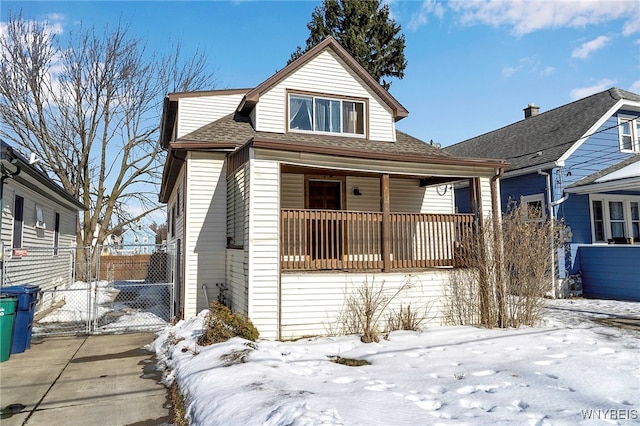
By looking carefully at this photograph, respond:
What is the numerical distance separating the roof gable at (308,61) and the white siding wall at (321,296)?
536cm

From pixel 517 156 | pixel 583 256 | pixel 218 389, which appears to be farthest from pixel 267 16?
pixel 583 256

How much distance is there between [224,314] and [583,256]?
11217 millimetres

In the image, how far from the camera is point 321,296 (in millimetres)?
7020

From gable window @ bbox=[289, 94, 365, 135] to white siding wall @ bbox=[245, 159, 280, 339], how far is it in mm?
3926

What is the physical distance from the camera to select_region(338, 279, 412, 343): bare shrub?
23.0 feet

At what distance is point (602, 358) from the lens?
530 centimetres

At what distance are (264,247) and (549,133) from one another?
1253 centimetres

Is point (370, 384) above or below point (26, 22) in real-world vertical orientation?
below

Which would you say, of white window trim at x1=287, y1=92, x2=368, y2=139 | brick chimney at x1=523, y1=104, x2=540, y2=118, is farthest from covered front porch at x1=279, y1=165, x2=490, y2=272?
brick chimney at x1=523, y1=104, x2=540, y2=118

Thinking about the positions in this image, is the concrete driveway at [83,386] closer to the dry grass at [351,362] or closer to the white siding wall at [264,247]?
the white siding wall at [264,247]

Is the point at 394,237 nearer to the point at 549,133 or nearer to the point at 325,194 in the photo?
the point at 325,194

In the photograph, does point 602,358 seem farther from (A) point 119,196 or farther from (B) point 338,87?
(A) point 119,196

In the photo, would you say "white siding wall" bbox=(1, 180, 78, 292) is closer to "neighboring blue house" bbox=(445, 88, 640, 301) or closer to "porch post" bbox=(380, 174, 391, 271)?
"porch post" bbox=(380, 174, 391, 271)

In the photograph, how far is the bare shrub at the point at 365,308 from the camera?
7.02 meters
